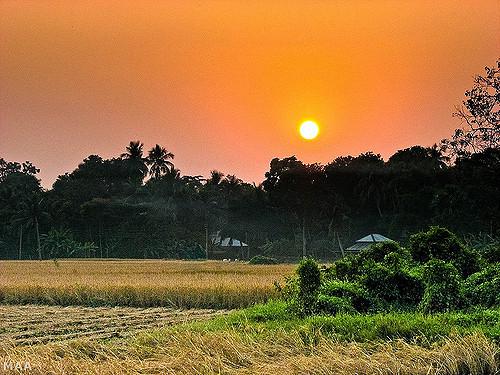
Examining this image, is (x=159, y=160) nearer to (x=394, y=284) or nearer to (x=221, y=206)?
(x=221, y=206)

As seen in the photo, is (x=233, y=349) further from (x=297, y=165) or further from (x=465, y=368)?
(x=297, y=165)

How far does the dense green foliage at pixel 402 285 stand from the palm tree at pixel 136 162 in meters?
72.5

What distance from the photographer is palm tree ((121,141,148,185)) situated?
288 feet

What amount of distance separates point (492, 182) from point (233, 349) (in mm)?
30150

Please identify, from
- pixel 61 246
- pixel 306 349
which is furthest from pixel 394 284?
pixel 61 246

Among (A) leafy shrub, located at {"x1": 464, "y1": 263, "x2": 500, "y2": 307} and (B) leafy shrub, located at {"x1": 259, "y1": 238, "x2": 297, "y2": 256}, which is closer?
(A) leafy shrub, located at {"x1": 464, "y1": 263, "x2": 500, "y2": 307}

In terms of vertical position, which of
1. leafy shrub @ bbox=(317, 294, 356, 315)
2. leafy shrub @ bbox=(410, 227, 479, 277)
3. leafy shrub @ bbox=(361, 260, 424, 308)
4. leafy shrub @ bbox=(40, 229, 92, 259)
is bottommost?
leafy shrub @ bbox=(317, 294, 356, 315)

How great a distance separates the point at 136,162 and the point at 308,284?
7630 centimetres

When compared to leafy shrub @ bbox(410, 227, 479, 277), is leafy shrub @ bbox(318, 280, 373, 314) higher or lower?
lower

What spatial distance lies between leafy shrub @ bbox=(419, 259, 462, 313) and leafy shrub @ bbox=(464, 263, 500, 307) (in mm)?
368

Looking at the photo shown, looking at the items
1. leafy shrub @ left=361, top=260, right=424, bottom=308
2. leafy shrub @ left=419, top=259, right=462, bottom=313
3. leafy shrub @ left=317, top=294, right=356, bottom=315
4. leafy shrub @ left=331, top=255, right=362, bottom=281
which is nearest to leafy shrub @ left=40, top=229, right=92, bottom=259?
leafy shrub @ left=331, top=255, right=362, bottom=281

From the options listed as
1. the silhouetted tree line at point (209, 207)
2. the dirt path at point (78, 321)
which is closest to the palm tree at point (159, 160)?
the silhouetted tree line at point (209, 207)

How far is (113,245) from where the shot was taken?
78250mm

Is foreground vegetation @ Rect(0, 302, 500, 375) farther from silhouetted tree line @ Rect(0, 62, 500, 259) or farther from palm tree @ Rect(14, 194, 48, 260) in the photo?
palm tree @ Rect(14, 194, 48, 260)
